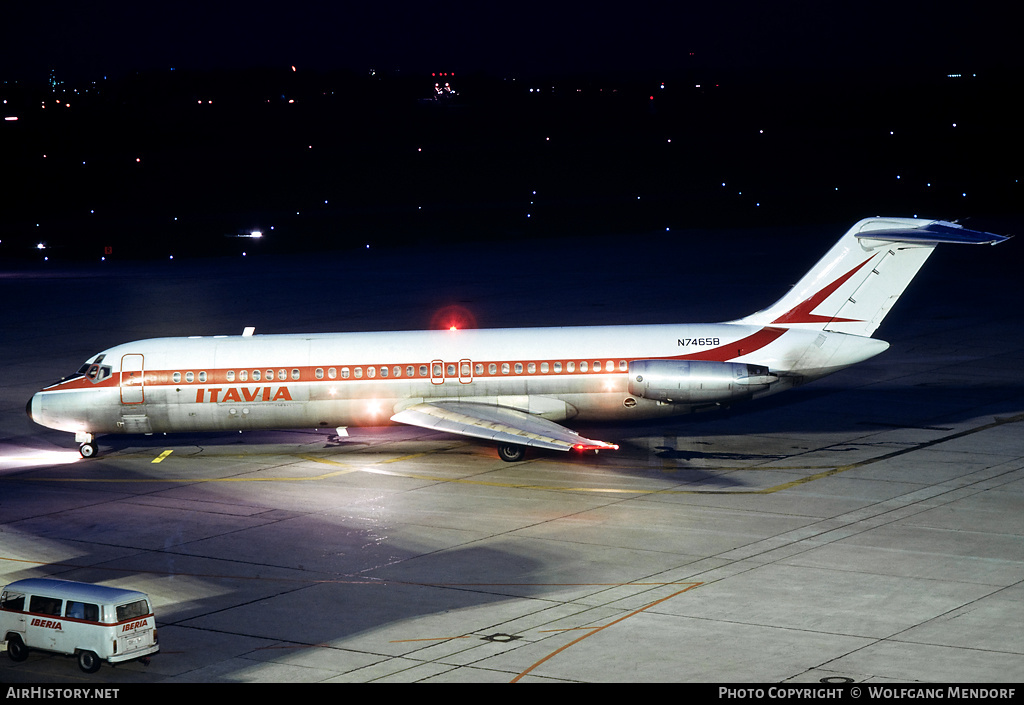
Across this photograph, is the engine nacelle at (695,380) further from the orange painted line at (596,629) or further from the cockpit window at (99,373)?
the cockpit window at (99,373)

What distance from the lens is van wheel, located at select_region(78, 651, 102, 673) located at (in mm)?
19375

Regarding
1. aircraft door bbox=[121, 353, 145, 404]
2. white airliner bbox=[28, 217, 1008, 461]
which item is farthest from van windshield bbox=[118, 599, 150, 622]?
aircraft door bbox=[121, 353, 145, 404]

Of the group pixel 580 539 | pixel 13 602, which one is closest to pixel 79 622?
pixel 13 602

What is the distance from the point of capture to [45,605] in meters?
19.9

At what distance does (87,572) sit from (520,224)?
70.5 meters

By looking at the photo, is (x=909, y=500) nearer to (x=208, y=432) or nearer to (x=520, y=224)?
(x=208, y=432)

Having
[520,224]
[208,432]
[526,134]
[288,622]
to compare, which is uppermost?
[526,134]

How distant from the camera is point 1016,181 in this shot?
110 meters

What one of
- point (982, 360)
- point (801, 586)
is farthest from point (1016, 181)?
point (801, 586)

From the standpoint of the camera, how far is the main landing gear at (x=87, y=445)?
114 ft

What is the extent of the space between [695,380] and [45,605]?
17.7 metres

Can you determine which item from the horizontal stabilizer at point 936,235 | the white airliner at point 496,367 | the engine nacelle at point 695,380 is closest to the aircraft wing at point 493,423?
the white airliner at point 496,367

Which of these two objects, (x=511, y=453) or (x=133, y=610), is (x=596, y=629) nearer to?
(x=133, y=610)

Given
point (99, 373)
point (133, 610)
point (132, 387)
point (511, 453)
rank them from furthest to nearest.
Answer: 1. point (99, 373)
2. point (132, 387)
3. point (511, 453)
4. point (133, 610)
